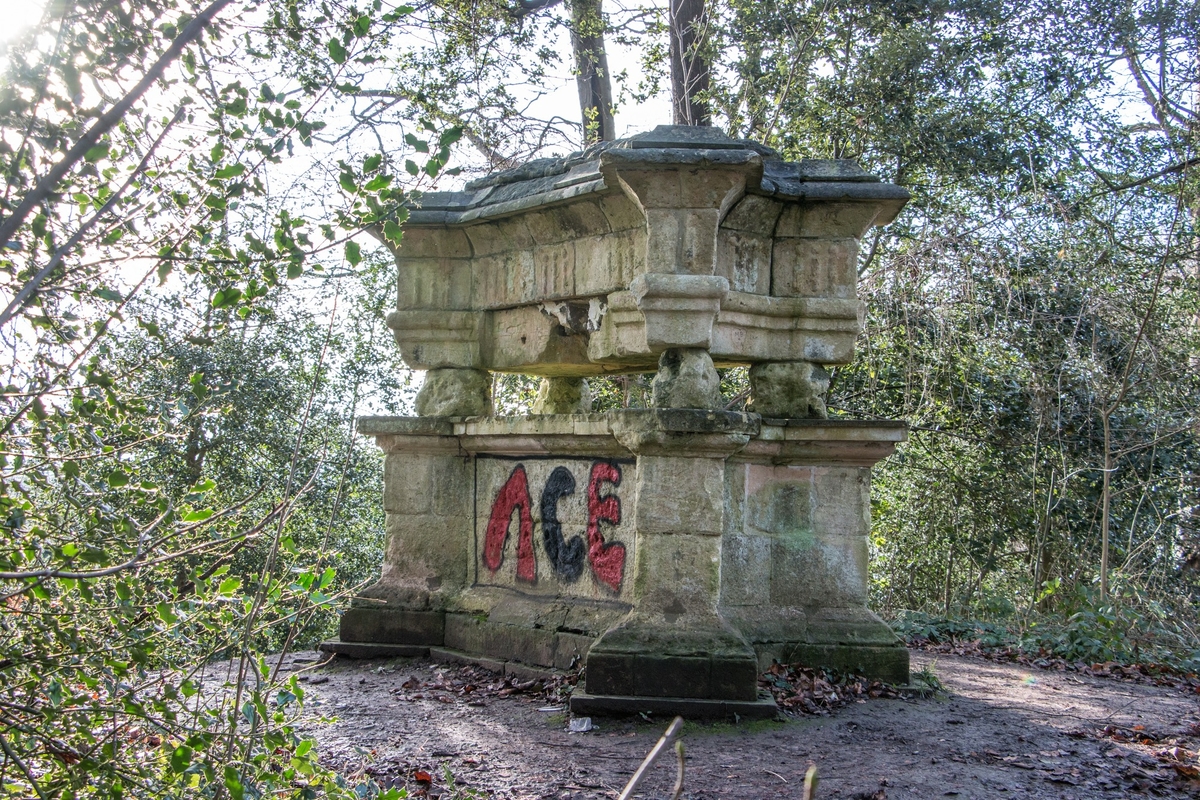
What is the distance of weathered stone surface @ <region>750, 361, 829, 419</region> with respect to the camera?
16.2 feet

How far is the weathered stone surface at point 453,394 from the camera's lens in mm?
5625

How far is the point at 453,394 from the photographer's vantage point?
5.63 metres

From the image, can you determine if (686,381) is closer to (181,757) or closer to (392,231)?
(392,231)

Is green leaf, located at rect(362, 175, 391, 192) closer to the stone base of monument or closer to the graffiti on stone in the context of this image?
the stone base of monument

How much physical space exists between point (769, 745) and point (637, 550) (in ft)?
3.13

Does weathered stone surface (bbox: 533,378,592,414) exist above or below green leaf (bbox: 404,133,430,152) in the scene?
below

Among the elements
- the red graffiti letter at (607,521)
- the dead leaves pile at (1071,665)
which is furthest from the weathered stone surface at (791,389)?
the dead leaves pile at (1071,665)

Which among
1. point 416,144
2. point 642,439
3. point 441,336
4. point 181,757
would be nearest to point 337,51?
point 416,144

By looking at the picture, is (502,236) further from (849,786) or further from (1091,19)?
(1091,19)

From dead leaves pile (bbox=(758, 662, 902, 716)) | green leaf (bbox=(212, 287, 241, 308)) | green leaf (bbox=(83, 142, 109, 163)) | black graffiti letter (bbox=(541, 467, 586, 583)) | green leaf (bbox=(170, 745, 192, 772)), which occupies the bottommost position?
dead leaves pile (bbox=(758, 662, 902, 716))

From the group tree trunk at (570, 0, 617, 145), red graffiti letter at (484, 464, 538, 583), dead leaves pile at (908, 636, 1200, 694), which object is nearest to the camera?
red graffiti letter at (484, 464, 538, 583)

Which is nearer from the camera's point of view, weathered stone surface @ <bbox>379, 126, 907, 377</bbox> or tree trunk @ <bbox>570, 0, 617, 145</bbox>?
weathered stone surface @ <bbox>379, 126, 907, 377</bbox>

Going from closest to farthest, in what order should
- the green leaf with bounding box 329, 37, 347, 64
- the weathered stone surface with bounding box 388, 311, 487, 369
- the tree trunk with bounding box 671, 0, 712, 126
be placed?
the green leaf with bounding box 329, 37, 347, 64, the weathered stone surface with bounding box 388, 311, 487, 369, the tree trunk with bounding box 671, 0, 712, 126

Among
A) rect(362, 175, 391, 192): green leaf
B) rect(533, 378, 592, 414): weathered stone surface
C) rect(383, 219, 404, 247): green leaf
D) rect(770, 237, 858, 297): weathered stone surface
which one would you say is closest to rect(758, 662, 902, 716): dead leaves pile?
rect(770, 237, 858, 297): weathered stone surface
